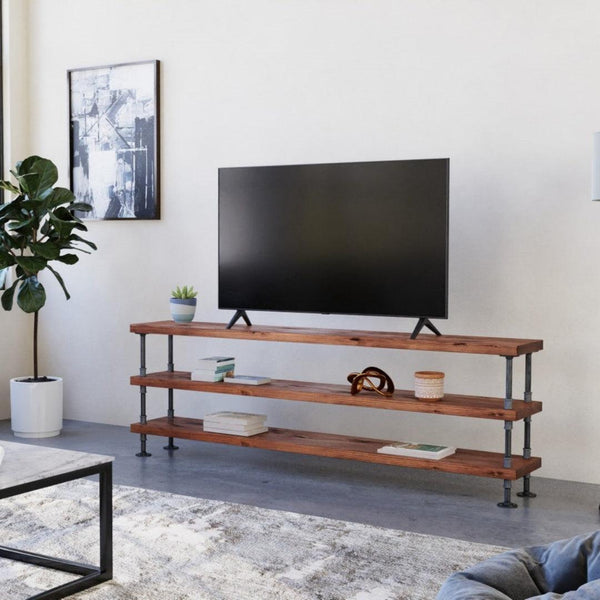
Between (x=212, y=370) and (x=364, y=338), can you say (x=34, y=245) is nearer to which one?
(x=212, y=370)

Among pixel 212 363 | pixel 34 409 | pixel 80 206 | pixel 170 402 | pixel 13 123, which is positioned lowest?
pixel 34 409

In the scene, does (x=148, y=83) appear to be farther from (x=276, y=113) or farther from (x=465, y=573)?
(x=465, y=573)

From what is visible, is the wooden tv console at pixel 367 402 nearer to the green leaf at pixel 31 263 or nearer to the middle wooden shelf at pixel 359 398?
the middle wooden shelf at pixel 359 398

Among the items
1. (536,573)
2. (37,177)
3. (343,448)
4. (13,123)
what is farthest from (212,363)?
(536,573)

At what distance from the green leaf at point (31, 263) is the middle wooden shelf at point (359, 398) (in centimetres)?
83

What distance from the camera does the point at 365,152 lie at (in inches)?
190

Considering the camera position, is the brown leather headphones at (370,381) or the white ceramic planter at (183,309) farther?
the white ceramic planter at (183,309)

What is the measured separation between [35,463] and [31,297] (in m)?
→ 2.46

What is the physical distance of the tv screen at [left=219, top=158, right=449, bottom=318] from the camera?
4199 millimetres

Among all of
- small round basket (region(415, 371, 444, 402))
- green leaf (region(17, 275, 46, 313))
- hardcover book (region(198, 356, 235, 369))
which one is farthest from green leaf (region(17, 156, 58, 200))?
small round basket (region(415, 371, 444, 402))

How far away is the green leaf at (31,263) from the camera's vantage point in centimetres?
498

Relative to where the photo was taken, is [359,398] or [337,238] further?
[337,238]

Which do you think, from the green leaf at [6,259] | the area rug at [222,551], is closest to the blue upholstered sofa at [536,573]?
the area rug at [222,551]

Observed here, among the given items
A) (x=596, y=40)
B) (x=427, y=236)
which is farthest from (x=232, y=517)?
(x=596, y=40)
